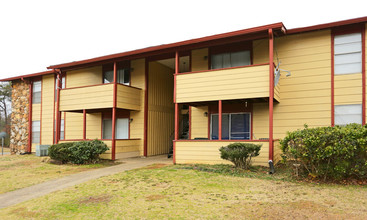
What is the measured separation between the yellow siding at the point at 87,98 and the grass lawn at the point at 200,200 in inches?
254

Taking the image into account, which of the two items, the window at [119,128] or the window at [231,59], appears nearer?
the window at [231,59]

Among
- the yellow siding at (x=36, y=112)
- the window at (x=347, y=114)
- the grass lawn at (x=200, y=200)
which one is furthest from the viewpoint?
the yellow siding at (x=36, y=112)

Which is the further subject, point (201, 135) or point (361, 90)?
point (201, 135)

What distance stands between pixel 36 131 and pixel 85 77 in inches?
227

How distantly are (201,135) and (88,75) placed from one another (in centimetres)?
851

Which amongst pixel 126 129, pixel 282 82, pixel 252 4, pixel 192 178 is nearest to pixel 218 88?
pixel 282 82

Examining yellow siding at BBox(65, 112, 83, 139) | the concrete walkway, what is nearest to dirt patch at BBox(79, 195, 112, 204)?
the concrete walkway

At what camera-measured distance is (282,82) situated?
1133 cm

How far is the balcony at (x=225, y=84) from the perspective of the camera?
393 inches

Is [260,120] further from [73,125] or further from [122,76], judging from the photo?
[73,125]

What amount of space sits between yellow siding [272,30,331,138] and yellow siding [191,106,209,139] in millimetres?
2852

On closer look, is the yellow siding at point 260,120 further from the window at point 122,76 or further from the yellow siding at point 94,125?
the yellow siding at point 94,125

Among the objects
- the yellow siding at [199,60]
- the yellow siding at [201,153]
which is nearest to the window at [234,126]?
the yellow siding at [201,153]

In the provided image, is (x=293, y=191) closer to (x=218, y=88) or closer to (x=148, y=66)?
(x=218, y=88)
